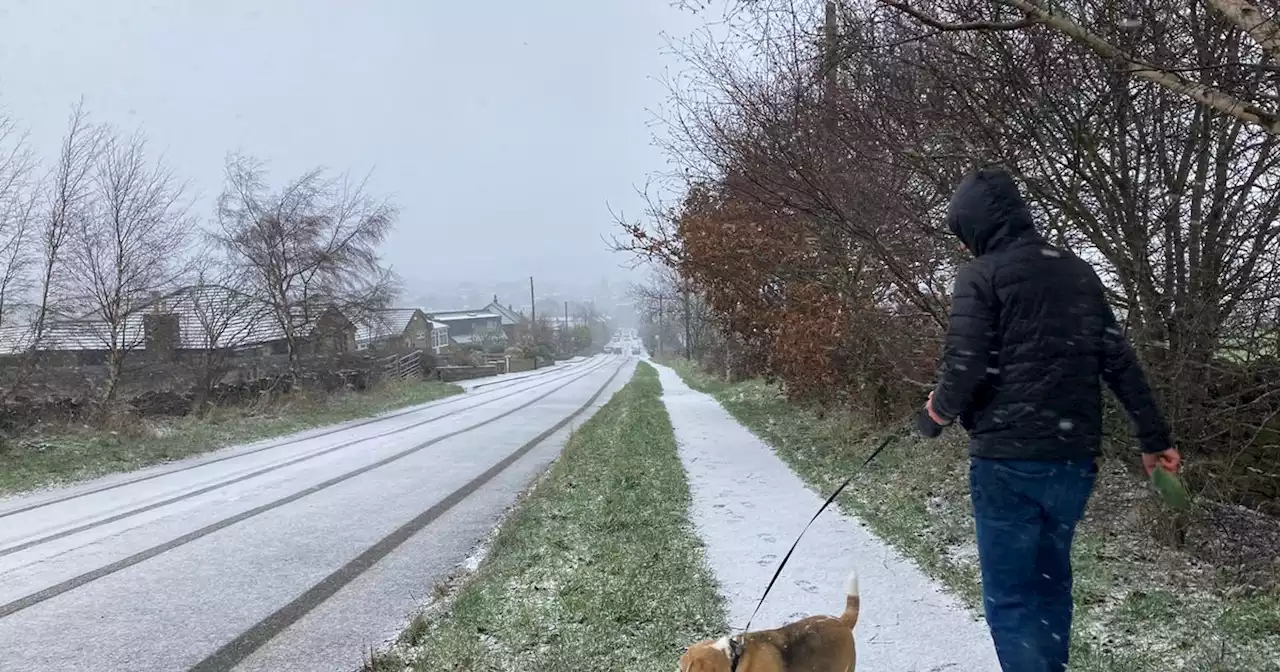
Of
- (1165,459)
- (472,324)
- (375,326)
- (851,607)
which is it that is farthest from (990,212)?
(472,324)

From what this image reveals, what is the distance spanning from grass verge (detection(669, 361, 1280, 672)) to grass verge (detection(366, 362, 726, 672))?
5.43 feet

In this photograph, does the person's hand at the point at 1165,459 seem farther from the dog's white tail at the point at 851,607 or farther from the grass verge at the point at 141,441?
the grass verge at the point at 141,441

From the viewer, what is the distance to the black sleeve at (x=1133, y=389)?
282 cm

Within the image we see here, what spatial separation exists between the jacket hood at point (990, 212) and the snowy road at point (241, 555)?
4044 millimetres

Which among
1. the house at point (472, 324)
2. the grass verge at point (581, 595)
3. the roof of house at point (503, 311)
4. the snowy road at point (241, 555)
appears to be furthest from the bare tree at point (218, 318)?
the roof of house at point (503, 311)

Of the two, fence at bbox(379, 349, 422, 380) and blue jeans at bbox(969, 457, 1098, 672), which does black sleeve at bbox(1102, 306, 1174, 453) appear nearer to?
blue jeans at bbox(969, 457, 1098, 672)

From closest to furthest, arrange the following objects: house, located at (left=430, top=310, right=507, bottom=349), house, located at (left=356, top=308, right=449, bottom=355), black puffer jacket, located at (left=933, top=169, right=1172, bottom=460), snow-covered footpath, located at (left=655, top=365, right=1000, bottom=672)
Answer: black puffer jacket, located at (left=933, top=169, right=1172, bottom=460) → snow-covered footpath, located at (left=655, top=365, right=1000, bottom=672) → house, located at (left=356, top=308, right=449, bottom=355) → house, located at (left=430, top=310, right=507, bottom=349)

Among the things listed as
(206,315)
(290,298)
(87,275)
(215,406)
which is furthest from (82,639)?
(290,298)

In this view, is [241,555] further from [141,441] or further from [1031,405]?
[141,441]

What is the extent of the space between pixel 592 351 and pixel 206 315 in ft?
361

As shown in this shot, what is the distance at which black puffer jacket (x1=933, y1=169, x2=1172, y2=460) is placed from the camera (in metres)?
2.81

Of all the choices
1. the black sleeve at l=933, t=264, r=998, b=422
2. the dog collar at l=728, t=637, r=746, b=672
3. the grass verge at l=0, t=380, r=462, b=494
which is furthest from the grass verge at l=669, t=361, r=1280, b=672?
the grass verge at l=0, t=380, r=462, b=494

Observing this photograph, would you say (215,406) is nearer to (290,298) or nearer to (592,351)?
Answer: (290,298)

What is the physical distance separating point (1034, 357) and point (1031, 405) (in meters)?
0.17
